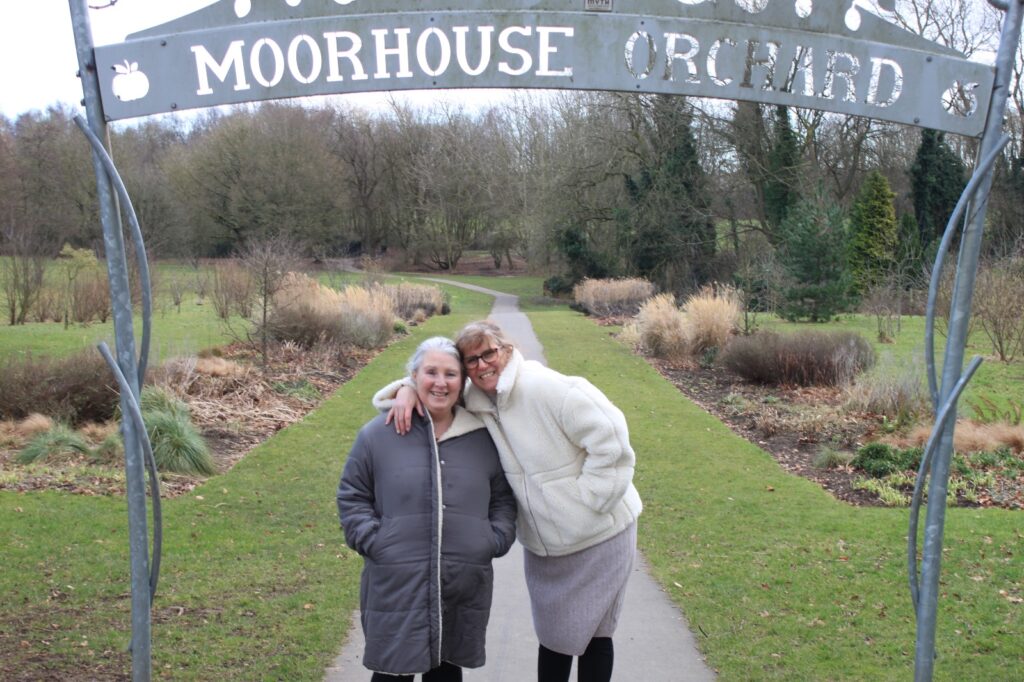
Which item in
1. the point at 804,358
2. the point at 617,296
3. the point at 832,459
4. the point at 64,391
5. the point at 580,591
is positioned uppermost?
the point at 580,591

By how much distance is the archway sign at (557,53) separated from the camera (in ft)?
11.2

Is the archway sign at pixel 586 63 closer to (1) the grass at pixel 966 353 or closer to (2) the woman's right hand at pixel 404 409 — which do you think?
(2) the woman's right hand at pixel 404 409

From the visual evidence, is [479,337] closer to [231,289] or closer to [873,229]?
[231,289]

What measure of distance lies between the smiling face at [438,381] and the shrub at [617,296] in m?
29.4

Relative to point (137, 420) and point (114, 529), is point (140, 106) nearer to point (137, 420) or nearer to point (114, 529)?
point (137, 420)

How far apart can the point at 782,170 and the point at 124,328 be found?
35649 millimetres

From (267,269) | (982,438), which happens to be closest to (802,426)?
(982,438)

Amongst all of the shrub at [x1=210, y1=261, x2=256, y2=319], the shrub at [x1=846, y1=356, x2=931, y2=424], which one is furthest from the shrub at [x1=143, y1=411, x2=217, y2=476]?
the shrub at [x1=210, y1=261, x2=256, y2=319]

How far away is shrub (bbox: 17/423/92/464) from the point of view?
33.2 feet

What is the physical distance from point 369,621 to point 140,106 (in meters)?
2.00

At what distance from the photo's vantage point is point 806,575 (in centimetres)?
668

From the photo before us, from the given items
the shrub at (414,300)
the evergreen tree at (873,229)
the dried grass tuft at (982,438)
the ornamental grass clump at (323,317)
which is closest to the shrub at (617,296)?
the shrub at (414,300)

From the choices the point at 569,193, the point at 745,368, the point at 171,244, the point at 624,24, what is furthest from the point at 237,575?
the point at 171,244

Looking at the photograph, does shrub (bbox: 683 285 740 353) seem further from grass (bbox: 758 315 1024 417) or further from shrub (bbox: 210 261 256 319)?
shrub (bbox: 210 261 256 319)
